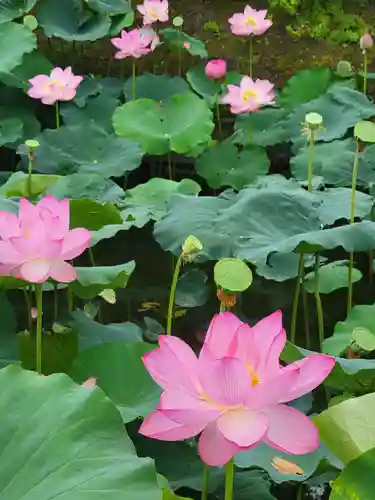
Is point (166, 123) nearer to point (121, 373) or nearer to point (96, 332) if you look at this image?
point (96, 332)

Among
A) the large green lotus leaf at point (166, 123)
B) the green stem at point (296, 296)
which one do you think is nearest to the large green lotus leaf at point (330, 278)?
the green stem at point (296, 296)

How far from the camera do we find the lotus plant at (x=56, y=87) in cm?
211

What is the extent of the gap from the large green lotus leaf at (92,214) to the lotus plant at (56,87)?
94 cm

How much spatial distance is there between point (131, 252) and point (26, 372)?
1.30 m

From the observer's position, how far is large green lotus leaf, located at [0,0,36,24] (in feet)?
8.45

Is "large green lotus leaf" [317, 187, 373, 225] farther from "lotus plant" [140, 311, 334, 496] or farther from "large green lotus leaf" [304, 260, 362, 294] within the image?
"lotus plant" [140, 311, 334, 496]

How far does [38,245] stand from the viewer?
916 millimetres

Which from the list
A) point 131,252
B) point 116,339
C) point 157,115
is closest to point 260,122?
point 157,115

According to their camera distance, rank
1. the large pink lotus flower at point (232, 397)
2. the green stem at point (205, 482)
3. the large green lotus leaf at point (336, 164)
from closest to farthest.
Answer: the large pink lotus flower at point (232, 397), the green stem at point (205, 482), the large green lotus leaf at point (336, 164)

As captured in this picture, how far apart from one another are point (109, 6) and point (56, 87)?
0.68 m

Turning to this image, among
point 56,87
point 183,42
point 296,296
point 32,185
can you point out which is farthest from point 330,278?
point 183,42

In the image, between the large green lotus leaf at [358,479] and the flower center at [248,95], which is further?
the flower center at [248,95]

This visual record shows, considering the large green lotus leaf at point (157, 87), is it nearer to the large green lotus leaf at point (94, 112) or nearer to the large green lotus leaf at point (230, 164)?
the large green lotus leaf at point (94, 112)

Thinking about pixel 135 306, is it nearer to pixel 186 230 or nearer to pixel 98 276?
pixel 186 230
